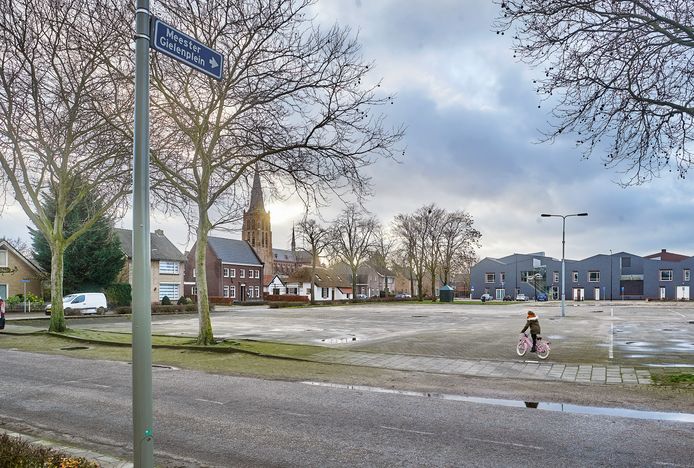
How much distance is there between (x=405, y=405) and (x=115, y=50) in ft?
47.0

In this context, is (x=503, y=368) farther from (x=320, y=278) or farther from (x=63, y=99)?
(x=320, y=278)

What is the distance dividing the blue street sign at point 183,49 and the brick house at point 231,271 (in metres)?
72.4

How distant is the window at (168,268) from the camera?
63844 millimetres

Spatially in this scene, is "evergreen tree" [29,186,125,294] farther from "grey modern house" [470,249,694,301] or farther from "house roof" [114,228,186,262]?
"grey modern house" [470,249,694,301]

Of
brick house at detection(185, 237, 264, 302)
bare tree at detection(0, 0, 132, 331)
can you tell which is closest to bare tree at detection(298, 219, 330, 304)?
brick house at detection(185, 237, 264, 302)

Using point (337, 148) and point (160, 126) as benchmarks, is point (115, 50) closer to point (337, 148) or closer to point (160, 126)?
point (160, 126)

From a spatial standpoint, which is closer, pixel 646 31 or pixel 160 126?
pixel 646 31

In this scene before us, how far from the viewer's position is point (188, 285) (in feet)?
270

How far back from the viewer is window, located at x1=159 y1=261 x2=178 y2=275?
63.8 m

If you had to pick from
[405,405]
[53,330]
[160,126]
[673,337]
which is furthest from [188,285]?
[405,405]

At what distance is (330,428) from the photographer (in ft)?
25.7

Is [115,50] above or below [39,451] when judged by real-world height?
above

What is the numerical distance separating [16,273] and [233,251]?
3725 centimetres

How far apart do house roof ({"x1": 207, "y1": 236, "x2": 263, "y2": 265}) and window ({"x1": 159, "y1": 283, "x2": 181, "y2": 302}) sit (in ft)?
48.5
